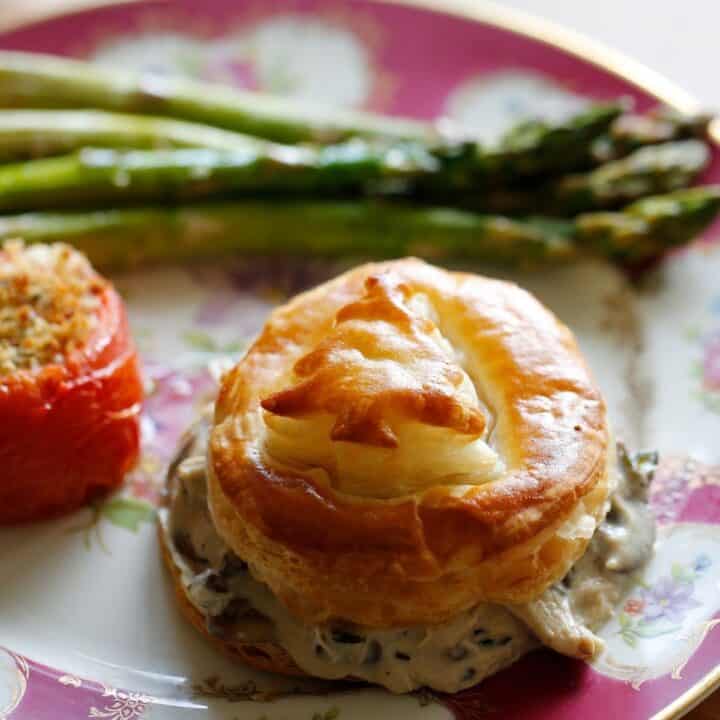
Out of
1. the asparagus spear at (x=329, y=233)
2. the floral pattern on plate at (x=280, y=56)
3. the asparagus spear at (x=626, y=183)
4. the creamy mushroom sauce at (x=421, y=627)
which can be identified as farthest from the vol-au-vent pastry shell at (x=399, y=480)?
the floral pattern on plate at (x=280, y=56)

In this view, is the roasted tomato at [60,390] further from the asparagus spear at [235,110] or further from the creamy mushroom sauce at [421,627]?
the asparagus spear at [235,110]

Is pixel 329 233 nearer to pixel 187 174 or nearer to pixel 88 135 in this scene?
pixel 187 174

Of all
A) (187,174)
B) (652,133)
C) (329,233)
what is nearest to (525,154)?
(652,133)

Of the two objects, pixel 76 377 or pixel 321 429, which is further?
pixel 76 377

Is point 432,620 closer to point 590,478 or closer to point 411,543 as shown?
point 411,543

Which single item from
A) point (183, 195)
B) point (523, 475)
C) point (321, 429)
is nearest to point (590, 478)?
point (523, 475)

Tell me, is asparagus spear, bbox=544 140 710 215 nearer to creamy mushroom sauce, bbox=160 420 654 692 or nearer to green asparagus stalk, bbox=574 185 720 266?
green asparagus stalk, bbox=574 185 720 266
